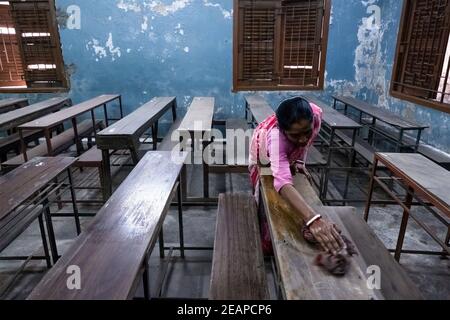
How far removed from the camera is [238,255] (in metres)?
1.82

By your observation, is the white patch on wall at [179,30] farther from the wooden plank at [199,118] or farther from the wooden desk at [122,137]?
the wooden desk at [122,137]

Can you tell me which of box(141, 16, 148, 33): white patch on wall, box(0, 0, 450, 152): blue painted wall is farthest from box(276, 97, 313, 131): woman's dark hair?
box(141, 16, 148, 33): white patch on wall

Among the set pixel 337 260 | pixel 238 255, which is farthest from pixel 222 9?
pixel 337 260

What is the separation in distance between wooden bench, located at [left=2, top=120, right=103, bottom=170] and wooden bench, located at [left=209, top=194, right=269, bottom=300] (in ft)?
8.84

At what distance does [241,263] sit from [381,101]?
4.74 m

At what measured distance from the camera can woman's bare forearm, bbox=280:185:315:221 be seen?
1.45 m

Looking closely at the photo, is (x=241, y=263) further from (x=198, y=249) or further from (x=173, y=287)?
(x=198, y=249)

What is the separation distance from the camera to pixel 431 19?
4.17 meters

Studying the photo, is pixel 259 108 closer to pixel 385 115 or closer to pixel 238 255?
pixel 385 115

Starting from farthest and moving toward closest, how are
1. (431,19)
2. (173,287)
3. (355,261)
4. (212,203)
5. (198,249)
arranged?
(431,19) → (212,203) → (198,249) → (173,287) → (355,261)

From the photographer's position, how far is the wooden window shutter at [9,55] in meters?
5.74

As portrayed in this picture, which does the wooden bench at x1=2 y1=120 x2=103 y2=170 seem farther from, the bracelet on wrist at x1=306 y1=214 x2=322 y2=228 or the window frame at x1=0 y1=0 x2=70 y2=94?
the bracelet on wrist at x1=306 y1=214 x2=322 y2=228

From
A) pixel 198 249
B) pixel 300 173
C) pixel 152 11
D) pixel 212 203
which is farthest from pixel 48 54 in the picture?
pixel 300 173

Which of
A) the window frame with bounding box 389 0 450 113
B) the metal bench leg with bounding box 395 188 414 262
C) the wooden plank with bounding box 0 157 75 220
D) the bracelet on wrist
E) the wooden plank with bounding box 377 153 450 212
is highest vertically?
the window frame with bounding box 389 0 450 113
